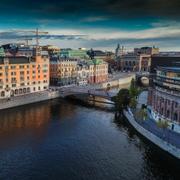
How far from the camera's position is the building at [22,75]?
363ft

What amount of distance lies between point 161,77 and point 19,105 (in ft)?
174

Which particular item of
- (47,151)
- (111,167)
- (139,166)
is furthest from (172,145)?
(47,151)

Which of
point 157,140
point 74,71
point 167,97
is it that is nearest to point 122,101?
point 167,97

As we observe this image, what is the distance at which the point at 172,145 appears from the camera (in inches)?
2400

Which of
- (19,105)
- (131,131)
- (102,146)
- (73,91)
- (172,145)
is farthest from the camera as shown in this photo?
(73,91)

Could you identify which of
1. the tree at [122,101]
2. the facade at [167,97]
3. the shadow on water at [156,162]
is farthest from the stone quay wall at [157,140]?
the tree at [122,101]

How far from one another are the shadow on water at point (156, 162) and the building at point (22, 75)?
57.3 metres

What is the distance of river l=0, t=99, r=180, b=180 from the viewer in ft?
174

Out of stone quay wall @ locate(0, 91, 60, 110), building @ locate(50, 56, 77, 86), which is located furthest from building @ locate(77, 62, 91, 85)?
stone quay wall @ locate(0, 91, 60, 110)

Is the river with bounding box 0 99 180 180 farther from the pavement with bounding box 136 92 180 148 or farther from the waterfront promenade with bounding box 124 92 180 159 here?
the pavement with bounding box 136 92 180 148

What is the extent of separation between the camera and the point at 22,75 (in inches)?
4648

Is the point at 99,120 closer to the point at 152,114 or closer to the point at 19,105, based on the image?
the point at 152,114

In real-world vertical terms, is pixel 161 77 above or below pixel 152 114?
above

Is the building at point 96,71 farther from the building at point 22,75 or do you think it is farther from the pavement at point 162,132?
the pavement at point 162,132
